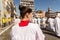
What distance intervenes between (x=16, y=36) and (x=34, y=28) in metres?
0.37

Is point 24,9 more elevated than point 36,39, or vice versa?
point 24,9

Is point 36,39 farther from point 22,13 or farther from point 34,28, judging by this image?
point 22,13

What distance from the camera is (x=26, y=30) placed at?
150 inches

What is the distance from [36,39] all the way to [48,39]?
11.8 meters

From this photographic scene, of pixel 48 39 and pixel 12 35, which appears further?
pixel 48 39

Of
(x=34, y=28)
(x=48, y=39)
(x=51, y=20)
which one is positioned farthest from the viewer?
(x=51, y=20)

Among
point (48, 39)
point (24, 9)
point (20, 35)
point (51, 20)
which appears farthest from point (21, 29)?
point (51, 20)

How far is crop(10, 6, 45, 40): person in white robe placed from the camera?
148 inches

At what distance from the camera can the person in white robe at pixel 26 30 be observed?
12.3 feet

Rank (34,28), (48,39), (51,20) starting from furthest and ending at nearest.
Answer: (51,20)
(48,39)
(34,28)

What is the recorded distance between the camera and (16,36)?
152 inches

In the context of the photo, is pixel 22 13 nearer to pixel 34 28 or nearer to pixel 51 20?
pixel 34 28

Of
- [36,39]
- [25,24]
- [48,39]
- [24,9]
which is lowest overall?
[48,39]

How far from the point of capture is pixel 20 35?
3.80 metres
